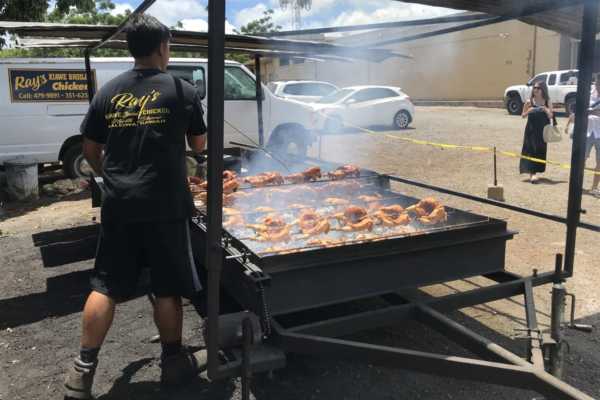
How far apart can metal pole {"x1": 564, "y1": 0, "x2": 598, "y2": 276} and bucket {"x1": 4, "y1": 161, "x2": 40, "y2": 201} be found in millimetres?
8368

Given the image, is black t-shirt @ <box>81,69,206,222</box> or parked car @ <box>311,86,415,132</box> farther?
parked car @ <box>311,86,415,132</box>

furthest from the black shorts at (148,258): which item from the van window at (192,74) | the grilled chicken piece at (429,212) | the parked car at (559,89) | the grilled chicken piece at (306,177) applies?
the parked car at (559,89)

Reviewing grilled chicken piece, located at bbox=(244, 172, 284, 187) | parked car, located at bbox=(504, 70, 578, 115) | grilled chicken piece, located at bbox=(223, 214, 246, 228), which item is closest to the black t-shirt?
grilled chicken piece, located at bbox=(223, 214, 246, 228)

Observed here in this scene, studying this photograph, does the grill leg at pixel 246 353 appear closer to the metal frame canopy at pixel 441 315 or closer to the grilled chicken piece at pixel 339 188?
the metal frame canopy at pixel 441 315

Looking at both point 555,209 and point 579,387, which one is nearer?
point 579,387

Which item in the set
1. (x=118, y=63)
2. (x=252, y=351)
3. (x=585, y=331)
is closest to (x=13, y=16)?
(x=118, y=63)

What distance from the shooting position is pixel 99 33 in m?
4.65

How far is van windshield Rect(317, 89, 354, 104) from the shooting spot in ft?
58.3

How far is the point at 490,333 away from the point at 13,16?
37.0 feet

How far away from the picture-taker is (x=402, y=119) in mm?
17891

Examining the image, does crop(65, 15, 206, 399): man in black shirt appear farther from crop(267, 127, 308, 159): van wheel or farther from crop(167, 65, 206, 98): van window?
crop(267, 127, 308, 159): van wheel

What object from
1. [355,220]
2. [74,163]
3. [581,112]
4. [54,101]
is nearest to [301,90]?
[74,163]

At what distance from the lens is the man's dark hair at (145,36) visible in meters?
2.69

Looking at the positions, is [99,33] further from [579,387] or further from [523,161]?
[523,161]
